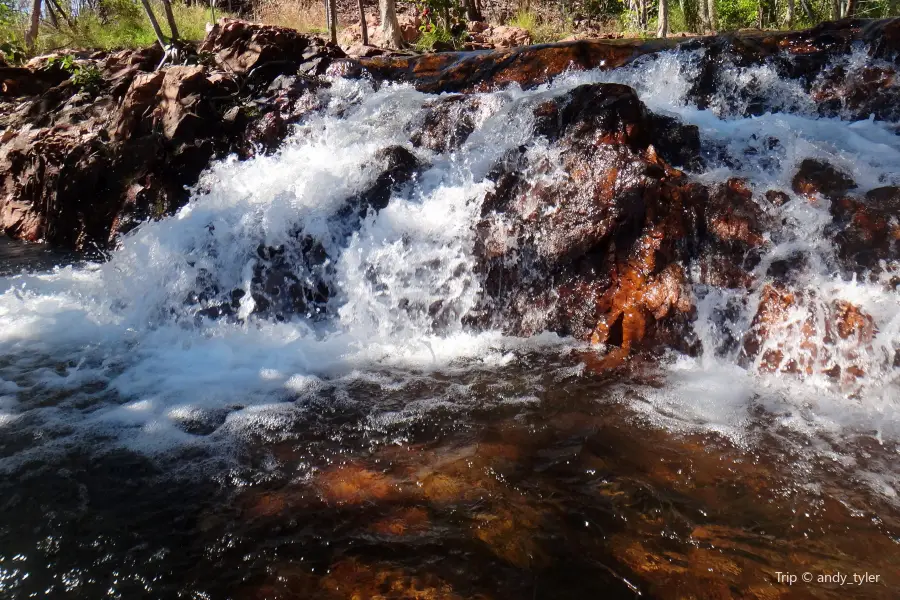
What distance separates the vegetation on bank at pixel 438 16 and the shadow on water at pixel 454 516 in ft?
31.3

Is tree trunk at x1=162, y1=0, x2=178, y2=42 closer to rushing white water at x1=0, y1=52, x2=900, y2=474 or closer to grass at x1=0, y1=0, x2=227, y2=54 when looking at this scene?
rushing white water at x1=0, y1=52, x2=900, y2=474

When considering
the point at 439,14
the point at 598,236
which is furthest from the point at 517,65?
the point at 439,14

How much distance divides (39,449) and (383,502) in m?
1.58

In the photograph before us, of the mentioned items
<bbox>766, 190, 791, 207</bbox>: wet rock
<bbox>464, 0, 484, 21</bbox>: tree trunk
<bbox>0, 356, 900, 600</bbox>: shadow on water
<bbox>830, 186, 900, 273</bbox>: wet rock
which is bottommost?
<bbox>0, 356, 900, 600</bbox>: shadow on water

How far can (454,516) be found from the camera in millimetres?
2084

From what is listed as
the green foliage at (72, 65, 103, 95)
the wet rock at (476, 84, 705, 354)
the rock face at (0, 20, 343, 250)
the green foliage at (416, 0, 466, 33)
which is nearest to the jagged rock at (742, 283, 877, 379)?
the wet rock at (476, 84, 705, 354)

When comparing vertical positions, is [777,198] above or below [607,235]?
above

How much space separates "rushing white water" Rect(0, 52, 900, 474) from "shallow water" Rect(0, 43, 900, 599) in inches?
0.8

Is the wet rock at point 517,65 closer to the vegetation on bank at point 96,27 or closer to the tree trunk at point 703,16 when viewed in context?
the vegetation on bank at point 96,27

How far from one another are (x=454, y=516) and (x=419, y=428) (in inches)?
26.5

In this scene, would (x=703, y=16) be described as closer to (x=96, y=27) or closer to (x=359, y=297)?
(x=96, y=27)

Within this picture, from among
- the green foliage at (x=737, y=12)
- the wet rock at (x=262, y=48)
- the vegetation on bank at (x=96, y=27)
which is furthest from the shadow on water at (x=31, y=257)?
the green foliage at (x=737, y=12)

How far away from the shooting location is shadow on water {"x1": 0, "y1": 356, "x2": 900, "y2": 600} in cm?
180

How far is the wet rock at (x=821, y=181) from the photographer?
3.65 m
